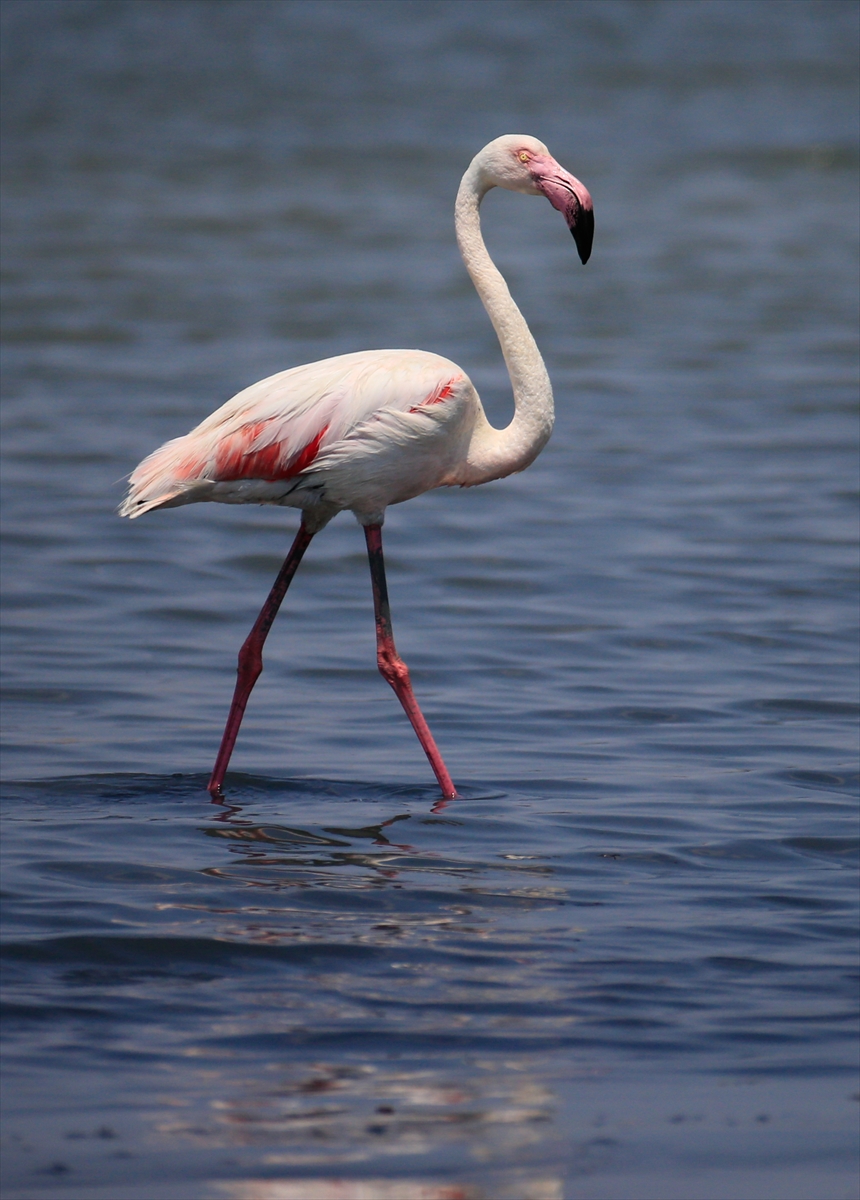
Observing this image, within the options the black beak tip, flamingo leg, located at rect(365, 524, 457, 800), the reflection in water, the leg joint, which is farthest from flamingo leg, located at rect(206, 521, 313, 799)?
the reflection in water

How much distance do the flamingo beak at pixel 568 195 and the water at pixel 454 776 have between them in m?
1.98

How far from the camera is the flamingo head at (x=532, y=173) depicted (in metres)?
6.89

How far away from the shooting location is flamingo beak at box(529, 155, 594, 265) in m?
6.81

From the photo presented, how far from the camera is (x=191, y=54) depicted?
131 ft

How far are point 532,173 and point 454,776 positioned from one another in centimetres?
225

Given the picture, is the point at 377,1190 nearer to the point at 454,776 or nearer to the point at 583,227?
the point at 454,776

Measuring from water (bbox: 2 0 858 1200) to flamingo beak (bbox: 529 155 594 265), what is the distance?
198cm

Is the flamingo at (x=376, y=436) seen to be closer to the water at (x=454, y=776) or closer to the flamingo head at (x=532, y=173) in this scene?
the flamingo head at (x=532, y=173)

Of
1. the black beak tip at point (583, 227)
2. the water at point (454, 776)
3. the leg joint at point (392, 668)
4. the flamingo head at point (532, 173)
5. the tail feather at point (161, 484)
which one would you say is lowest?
the water at point (454, 776)

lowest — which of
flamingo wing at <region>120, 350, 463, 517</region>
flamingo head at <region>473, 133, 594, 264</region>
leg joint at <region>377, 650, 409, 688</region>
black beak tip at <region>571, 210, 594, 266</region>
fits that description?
leg joint at <region>377, 650, 409, 688</region>

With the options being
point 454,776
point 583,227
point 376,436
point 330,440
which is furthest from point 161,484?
point 583,227

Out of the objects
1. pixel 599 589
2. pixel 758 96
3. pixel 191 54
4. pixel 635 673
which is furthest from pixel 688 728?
pixel 191 54

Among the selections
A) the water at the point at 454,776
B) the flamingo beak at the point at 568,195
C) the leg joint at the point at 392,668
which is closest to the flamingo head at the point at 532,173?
the flamingo beak at the point at 568,195

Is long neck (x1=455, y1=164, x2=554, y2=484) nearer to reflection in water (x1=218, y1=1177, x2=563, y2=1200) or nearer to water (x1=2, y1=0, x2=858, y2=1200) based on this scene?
water (x1=2, y1=0, x2=858, y2=1200)
